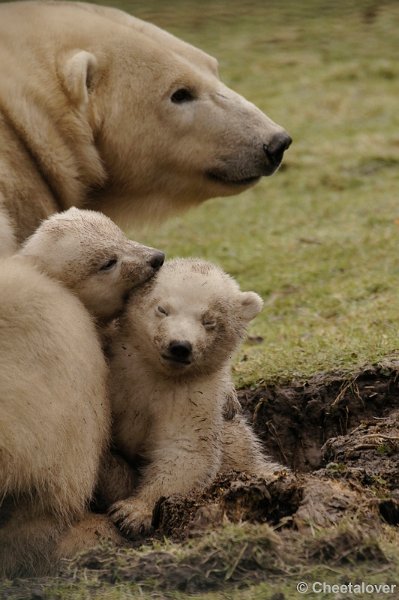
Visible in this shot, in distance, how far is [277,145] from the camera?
236 inches

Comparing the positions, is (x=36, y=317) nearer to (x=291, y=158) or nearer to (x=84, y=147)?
(x=84, y=147)

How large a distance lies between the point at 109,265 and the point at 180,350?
579mm

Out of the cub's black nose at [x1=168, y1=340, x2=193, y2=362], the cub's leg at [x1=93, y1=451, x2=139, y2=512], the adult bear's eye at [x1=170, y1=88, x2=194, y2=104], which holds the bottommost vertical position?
the cub's leg at [x1=93, y1=451, x2=139, y2=512]

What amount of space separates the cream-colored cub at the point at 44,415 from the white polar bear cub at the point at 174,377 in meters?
0.24

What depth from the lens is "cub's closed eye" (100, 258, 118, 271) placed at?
15.9 ft

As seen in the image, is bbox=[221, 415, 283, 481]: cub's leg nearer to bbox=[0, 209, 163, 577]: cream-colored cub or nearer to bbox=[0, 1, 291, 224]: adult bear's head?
bbox=[0, 209, 163, 577]: cream-colored cub

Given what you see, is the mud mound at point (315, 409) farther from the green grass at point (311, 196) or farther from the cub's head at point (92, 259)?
the cub's head at point (92, 259)

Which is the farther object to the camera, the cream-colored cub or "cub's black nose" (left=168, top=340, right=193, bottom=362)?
"cub's black nose" (left=168, top=340, right=193, bottom=362)

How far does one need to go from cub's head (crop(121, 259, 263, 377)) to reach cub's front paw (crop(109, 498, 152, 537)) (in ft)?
1.87

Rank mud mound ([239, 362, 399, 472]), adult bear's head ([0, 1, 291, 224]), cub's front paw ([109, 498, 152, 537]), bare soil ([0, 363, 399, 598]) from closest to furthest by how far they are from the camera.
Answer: bare soil ([0, 363, 399, 598]) → cub's front paw ([109, 498, 152, 537]) → adult bear's head ([0, 1, 291, 224]) → mud mound ([239, 362, 399, 472])

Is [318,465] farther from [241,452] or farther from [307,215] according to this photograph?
[307,215]

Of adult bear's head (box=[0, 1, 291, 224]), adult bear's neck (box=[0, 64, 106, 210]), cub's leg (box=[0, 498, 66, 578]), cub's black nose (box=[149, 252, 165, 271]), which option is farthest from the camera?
adult bear's head (box=[0, 1, 291, 224])

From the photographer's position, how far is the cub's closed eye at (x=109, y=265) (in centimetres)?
486

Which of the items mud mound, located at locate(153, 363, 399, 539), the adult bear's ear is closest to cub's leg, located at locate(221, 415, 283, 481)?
mud mound, located at locate(153, 363, 399, 539)
